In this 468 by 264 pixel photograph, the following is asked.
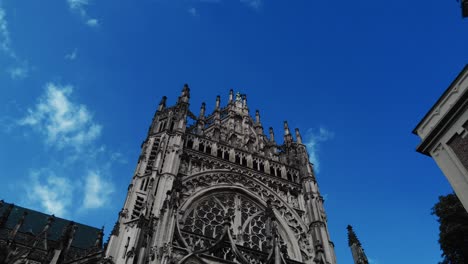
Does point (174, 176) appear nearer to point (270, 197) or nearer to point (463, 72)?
point (270, 197)

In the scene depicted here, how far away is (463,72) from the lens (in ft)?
32.3

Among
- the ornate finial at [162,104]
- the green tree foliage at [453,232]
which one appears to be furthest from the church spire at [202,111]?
the green tree foliage at [453,232]

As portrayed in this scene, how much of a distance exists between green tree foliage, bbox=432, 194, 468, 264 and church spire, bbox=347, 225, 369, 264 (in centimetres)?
400

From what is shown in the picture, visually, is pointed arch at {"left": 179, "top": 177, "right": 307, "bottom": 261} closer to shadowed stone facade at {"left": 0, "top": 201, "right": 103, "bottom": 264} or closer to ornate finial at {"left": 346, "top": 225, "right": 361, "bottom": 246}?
ornate finial at {"left": 346, "top": 225, "right": 361, "bottom": 246}

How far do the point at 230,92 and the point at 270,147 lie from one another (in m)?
9.80

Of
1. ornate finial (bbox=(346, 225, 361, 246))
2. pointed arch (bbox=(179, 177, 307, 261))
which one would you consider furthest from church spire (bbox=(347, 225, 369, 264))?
pointed arch (bbox=(179, 177, 307, 261))

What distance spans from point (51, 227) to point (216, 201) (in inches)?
736

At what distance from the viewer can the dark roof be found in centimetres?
2911

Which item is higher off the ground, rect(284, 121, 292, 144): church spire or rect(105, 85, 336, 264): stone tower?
rect(284, 121, 292, 144): church spire

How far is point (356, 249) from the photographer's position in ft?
57.9

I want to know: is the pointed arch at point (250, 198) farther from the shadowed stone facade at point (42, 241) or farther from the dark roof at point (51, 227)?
the dark roof at point (51, 227)

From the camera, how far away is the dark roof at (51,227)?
2911cm

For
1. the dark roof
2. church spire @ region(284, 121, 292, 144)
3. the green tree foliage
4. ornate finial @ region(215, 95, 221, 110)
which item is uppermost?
ornate finial @ region(215, 95, 221, 110)

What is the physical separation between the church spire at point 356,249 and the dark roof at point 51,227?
21.0 meters
